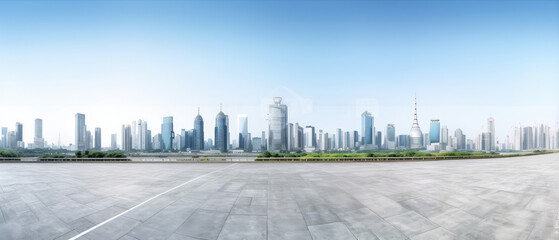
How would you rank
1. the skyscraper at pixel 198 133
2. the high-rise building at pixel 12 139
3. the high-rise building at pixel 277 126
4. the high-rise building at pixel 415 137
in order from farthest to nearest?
1. the skyscraper at pixel 198 133
2. the high-rise building at pixel 415 137
3. the high-rise building at pixel 12 139
4. the high-rise building at pixel 277 126

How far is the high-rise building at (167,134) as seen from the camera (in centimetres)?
16762

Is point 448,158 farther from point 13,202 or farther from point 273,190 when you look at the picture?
point 13,202

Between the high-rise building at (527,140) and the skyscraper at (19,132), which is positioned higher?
the skyscraper at (19,132)

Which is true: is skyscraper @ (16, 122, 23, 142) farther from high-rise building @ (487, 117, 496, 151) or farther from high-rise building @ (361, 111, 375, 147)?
high-rise building @ (487, 117, 496, 151)

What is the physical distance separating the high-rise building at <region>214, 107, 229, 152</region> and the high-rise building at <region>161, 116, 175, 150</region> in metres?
37.0

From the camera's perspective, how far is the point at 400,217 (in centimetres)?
782

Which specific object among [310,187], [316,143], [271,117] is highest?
[271,117]

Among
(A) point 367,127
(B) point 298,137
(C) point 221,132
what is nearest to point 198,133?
(C) point 221,132

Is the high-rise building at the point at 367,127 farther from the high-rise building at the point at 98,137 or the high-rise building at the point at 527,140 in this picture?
the high-rise building at the point at 98,137

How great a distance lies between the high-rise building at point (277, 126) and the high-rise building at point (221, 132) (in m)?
67.7

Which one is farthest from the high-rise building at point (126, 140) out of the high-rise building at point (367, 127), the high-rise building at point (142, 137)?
the high-rise building at point (367, 127)

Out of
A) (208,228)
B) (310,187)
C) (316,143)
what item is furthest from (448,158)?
(316,143)

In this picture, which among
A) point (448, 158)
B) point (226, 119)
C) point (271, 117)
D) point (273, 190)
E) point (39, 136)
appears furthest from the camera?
point (226, 119)

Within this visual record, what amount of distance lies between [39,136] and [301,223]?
600ft
